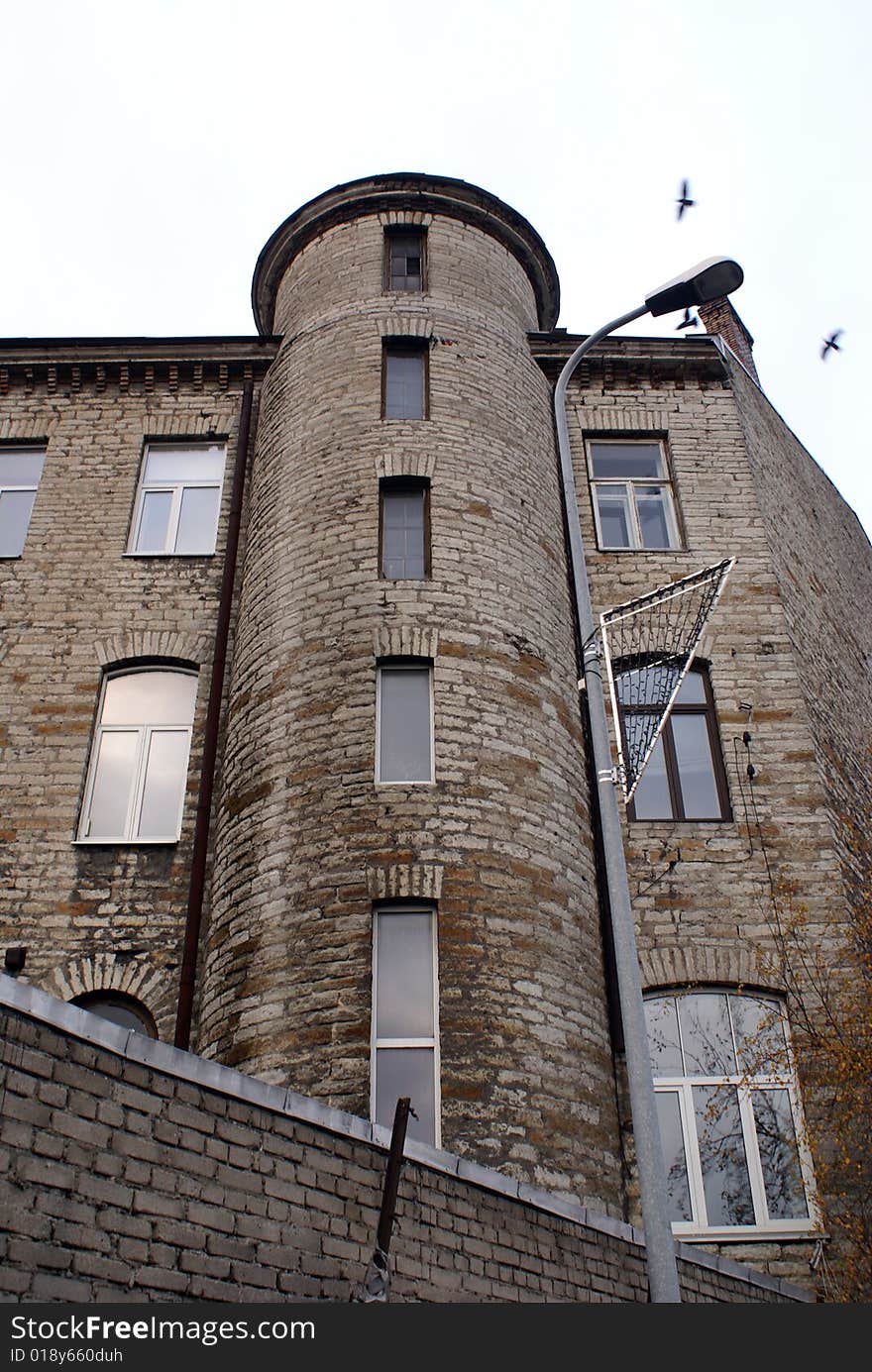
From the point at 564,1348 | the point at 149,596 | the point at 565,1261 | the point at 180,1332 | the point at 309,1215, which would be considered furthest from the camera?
the point at 149,596

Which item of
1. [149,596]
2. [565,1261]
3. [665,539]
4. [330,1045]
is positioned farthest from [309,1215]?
[665,539]

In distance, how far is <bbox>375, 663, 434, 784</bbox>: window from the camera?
11.7 metres

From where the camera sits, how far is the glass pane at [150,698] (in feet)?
45.1

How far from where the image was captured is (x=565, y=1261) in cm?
762

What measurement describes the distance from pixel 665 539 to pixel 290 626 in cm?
590

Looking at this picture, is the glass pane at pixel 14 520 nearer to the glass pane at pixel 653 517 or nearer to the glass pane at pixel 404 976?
the glass pane at pixel 404 976

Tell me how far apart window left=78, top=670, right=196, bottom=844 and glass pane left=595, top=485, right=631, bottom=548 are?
20.2ft

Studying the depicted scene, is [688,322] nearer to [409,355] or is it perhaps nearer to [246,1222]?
[409,355]

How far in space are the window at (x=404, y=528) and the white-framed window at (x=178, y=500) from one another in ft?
9.22

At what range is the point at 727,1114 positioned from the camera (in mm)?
11172

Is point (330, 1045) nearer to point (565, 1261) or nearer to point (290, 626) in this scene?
point (565, 1261)

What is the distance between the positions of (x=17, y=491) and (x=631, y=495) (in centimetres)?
904

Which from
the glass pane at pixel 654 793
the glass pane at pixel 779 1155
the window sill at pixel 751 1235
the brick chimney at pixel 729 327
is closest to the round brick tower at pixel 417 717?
the glass pane at pixel 654 793

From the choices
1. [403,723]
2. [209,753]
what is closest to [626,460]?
[403,723]
